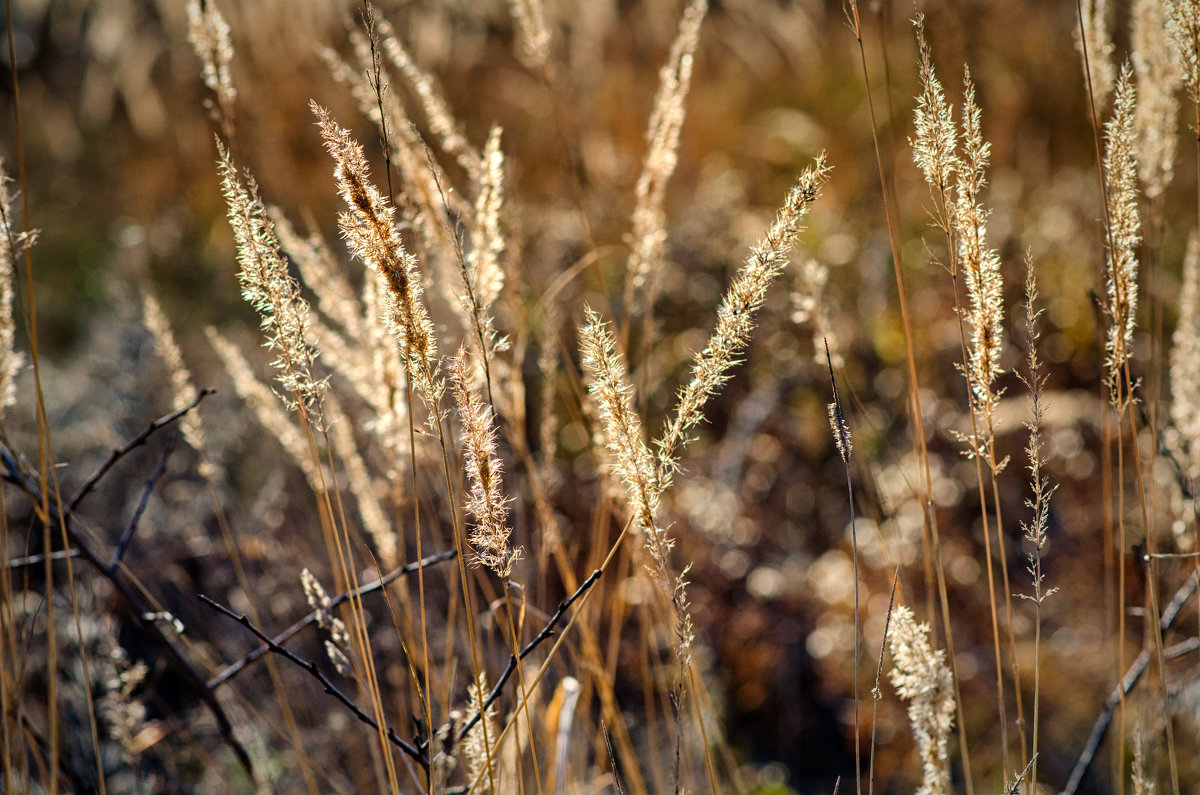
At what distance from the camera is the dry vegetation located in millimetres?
870

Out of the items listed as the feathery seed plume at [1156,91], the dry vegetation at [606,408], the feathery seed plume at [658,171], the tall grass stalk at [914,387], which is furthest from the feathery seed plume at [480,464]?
the feathery seed plume at [1156,91]

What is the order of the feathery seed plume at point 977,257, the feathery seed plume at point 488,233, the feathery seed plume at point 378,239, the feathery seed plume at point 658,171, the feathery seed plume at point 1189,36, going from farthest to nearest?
the feathery seed plume at point 658,171 → the feathery seed plume at point 488,233 → the feathery seed plume at point 1189,36 → the feathery seed plume at point 977,257 → the feathery seed plume at point 378,239

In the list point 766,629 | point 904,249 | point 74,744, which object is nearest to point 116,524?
point 74,744

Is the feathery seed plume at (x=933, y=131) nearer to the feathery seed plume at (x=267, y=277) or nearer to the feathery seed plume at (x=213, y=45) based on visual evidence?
the feathery seed plume at (x=267, y=277)

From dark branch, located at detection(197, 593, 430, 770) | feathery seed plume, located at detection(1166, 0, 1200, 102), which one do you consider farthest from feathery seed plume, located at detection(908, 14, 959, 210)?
dark branch, located at detection(197, 593, 430, 770)

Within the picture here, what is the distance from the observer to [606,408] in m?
0.74

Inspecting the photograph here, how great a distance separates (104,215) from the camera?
525 cm

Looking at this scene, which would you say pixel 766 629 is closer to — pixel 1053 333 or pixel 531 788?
pixel 531 788

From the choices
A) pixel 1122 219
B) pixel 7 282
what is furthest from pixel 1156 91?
pixel 7 282

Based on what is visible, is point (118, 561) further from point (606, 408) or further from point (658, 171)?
point (658, 171)

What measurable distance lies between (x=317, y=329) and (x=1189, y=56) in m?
1.22

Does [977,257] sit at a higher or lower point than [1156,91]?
lower

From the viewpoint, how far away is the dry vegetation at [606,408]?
87 centimetres

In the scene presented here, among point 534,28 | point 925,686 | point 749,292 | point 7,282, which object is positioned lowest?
point 925,686
